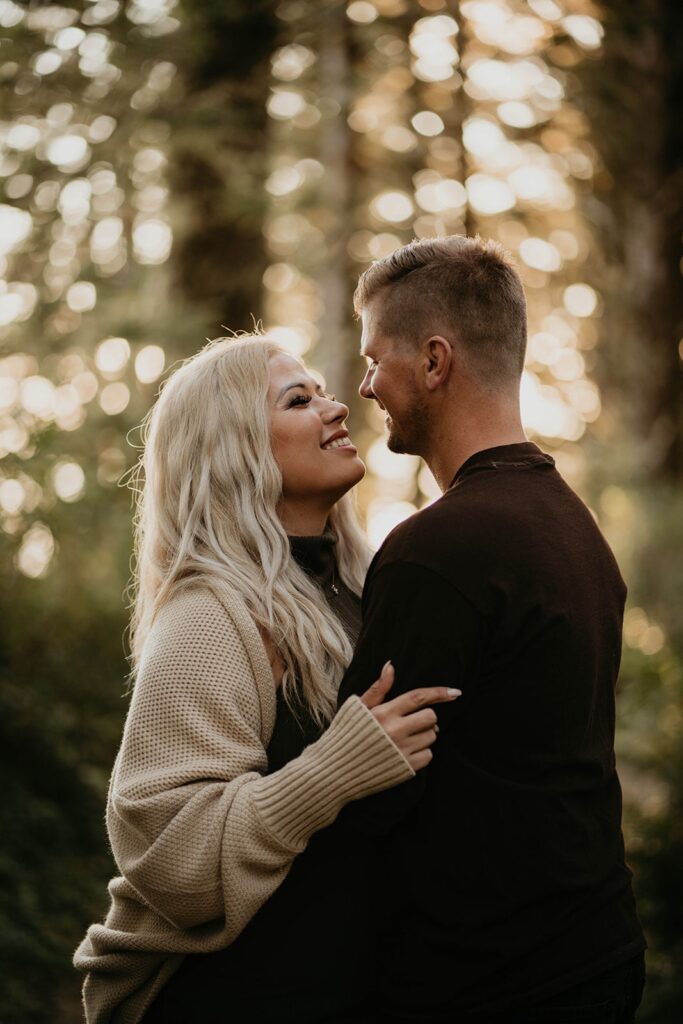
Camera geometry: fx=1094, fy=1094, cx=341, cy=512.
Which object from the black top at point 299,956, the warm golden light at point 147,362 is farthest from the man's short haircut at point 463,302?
the warm golden light at point 147,362

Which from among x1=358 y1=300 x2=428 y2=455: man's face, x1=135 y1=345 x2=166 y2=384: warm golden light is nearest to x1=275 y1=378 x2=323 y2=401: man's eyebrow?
x1=358 y1=300 x2=428 y2=455: man's face

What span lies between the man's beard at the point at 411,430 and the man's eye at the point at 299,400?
35cm

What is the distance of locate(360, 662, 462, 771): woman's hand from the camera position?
2.48m

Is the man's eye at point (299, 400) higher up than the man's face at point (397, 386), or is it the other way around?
the man's face at point (397, 386)

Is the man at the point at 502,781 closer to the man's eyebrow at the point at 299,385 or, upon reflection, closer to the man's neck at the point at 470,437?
the man's neck at the point at 470,437

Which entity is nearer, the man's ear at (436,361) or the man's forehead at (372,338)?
the man's ear at (436,361)

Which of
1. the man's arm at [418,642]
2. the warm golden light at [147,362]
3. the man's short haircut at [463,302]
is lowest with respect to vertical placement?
the warm golden light at [147,362]

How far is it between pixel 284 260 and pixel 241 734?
10.3 m

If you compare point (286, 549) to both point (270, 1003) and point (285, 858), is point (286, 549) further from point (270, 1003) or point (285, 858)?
point (270, 1003)

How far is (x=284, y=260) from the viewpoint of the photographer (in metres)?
12.5

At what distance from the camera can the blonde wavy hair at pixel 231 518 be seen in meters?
3.00

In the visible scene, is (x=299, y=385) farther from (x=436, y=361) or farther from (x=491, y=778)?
(x=491, y=778)

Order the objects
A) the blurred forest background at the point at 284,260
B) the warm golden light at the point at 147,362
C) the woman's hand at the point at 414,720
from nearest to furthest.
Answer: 1. the woman's hand at the point at 414,720
2. the blurred forest background at the point at 284,260
3. the warm golden light at the point at 147,362

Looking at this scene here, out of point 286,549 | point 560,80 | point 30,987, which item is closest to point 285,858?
point 286,549
